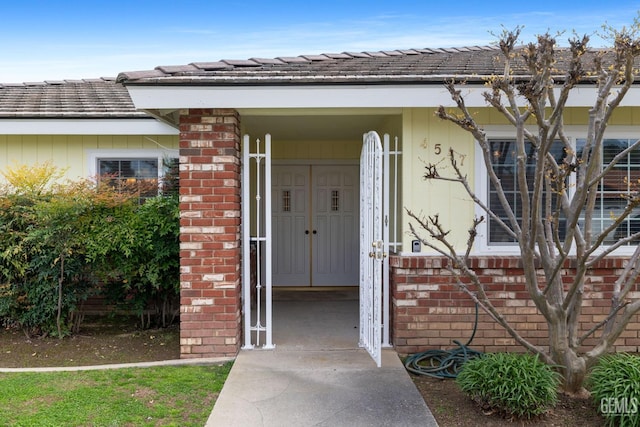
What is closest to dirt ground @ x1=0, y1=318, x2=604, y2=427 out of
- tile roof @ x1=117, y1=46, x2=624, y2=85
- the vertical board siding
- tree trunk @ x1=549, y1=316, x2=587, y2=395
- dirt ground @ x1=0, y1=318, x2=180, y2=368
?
dirt ground @ x1=0, y1=318, x2=180, y2=368

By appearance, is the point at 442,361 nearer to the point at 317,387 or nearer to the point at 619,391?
the point at 317,387

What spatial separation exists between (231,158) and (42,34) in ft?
33.6

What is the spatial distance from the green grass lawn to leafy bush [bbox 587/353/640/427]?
2.95m

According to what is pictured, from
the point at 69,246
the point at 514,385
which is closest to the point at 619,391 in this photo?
the point at 514,385

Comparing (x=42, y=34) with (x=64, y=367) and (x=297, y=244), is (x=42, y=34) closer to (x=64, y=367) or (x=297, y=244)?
(x=297, y=244)

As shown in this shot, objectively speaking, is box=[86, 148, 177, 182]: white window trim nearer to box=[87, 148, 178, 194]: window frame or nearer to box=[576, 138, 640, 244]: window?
box=[87, 148, 178, 194]: window frame

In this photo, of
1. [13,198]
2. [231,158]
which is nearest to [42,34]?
[13,198]

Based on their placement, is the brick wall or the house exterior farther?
the brick wall

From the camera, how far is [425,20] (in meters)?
11.6

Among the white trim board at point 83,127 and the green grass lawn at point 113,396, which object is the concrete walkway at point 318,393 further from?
the white trim board at point 83,127

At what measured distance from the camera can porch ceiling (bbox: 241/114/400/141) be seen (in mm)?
6102

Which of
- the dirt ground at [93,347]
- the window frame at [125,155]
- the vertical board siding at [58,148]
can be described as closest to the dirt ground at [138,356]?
the dirt ground at [93,347]

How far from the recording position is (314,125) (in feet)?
22.5

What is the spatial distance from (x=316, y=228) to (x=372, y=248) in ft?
14.3
